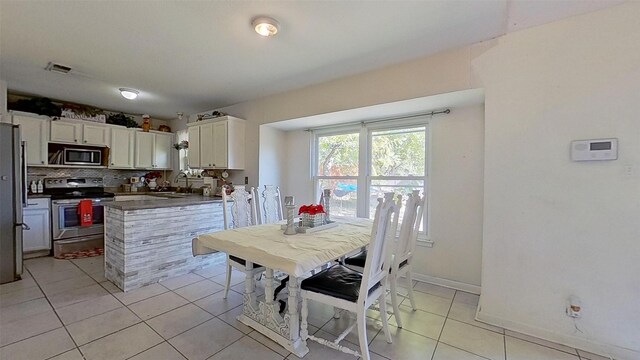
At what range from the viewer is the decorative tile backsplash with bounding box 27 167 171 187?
431 centimetres

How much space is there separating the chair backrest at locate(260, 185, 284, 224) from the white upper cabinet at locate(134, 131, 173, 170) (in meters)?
3.40

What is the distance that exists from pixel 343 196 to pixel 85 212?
395cm

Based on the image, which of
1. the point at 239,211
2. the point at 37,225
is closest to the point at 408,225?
the point at 239,211

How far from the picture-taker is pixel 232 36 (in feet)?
7.36

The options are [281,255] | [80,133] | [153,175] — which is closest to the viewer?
[281,255]

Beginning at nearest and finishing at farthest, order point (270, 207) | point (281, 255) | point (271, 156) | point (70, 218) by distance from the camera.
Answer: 1. point (281, 255)
2. point (270, 207)
3. point (70, 218)
4. point (271, 156)

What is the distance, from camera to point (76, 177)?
471cm

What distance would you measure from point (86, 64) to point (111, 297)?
2.42m

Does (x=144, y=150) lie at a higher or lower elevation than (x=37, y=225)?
higher

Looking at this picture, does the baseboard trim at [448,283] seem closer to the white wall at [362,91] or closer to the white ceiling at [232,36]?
the white wall at [362,91]

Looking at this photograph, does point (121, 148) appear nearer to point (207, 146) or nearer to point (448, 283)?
point (207, 146)

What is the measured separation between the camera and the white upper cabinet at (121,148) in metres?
4.75

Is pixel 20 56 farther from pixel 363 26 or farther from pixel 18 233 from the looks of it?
pixel 363 26

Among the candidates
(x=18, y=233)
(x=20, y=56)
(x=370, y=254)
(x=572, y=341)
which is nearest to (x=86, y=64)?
(x=20, y=56)
